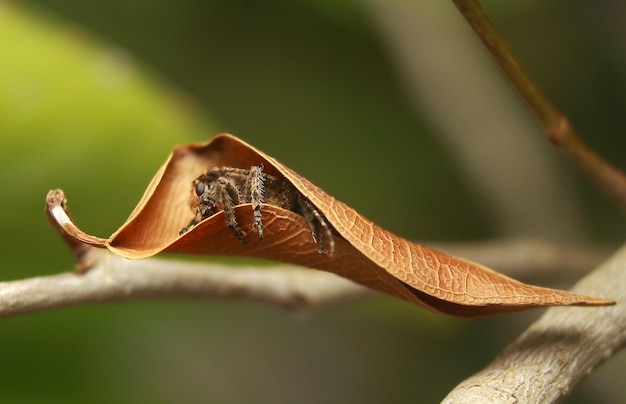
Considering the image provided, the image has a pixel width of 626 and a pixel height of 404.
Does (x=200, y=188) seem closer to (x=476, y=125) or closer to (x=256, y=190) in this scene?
(x=256, y=190)

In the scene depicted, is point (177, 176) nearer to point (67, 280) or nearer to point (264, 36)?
point (67, 280)

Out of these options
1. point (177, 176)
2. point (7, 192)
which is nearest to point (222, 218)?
point (177, 176)

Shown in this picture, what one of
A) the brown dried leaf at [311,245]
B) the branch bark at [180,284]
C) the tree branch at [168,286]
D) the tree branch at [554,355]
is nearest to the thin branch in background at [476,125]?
the branch bark at [180,284]

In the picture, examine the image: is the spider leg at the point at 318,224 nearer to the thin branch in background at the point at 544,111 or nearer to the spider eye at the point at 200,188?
the spider eye at the point at 200,188

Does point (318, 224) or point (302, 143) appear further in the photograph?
point (302, 143)

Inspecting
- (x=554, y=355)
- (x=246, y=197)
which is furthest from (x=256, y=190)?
(x=554, y=355)
